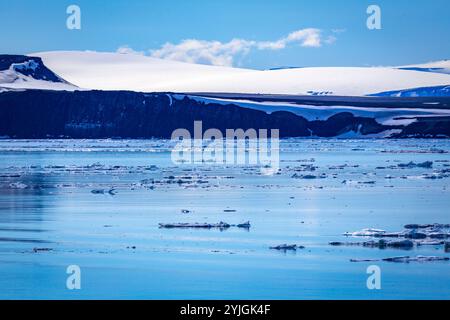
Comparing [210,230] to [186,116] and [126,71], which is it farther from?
[126,71]

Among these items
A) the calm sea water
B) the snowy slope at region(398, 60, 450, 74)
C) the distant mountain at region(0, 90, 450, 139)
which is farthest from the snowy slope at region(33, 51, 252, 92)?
the calm sea water

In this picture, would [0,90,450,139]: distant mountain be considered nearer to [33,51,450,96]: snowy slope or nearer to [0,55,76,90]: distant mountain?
[0,55,76,90]: distant mountain

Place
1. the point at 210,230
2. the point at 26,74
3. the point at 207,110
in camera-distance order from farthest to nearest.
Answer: the point at 26,74, the point at 207,110, the point at 210,230

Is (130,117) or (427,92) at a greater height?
(427,92)

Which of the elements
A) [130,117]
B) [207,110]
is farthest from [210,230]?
[130,117]

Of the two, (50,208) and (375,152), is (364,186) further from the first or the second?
(375,152)

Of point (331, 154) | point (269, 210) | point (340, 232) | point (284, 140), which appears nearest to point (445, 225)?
point (340, 232)
